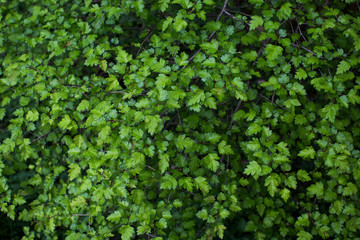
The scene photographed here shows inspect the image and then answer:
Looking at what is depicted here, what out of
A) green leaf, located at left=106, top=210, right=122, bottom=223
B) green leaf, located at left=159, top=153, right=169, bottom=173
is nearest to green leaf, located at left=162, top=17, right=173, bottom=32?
green leaf, located at left=159, top=153, right=169, bottom=173

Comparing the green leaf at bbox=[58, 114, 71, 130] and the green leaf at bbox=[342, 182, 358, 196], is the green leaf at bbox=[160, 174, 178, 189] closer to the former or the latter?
the green leaf at bbox=[58, 114, 71, 130]

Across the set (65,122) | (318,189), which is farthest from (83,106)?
(318,189)

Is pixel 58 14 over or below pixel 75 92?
over

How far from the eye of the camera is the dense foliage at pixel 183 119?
7.23 ft

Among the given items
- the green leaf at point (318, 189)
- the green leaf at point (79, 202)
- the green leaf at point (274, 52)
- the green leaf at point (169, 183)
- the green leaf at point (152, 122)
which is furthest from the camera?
the green leaf at point (79, 202)

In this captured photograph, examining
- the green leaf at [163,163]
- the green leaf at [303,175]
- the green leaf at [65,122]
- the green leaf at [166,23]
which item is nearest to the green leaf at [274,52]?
the green leaf at [166,23]

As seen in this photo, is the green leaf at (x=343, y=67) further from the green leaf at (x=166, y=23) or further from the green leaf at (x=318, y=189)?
the green leaf at (x=166, y=23)

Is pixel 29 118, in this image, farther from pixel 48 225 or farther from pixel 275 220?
pixel 275 220

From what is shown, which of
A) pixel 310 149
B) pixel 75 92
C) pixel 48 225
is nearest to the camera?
pixel 310 149

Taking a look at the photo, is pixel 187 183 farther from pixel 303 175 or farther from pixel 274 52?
pixel 274 52

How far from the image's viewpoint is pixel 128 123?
2.15 m

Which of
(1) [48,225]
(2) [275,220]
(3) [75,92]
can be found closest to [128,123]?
(3) [75,92]

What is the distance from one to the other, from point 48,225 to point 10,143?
2.53ft

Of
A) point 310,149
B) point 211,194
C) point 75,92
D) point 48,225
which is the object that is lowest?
point 48,225
